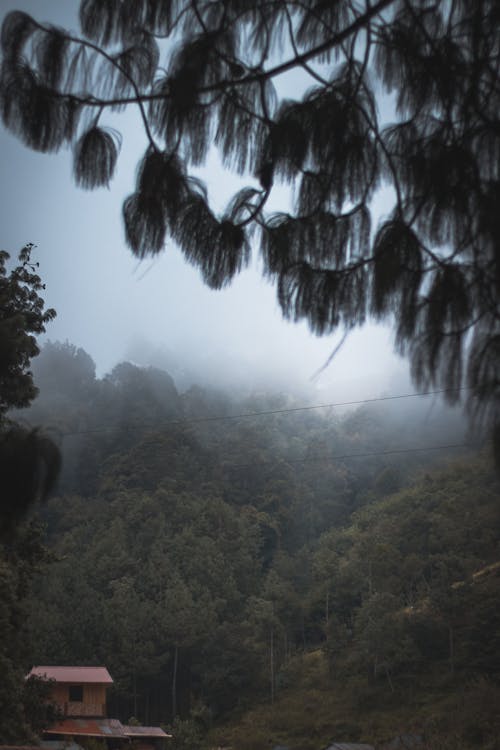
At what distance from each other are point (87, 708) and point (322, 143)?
19.2 metres

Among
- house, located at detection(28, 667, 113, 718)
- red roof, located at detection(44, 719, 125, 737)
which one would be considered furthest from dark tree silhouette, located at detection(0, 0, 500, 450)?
house, located at detection(28, 667, 113, 718)

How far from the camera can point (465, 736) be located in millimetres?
19625

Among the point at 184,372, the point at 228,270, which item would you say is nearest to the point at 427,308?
the point at 228,270

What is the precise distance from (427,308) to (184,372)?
68461mm

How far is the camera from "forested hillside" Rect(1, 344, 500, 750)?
24531 mm

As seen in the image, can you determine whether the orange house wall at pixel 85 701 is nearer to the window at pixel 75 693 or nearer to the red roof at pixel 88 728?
the window at pixel 75 693

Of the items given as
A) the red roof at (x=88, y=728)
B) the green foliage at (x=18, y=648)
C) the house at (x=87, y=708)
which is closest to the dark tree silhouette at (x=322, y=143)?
the green foliage at (x=18, y=648)

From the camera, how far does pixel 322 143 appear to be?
76.6 inches

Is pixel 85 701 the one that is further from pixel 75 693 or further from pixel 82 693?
pixel 75 693

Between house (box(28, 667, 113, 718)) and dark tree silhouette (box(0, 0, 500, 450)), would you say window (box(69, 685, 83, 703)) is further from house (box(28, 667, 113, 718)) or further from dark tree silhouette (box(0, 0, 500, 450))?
dark tree silhouette (box(0, 0, 500, 450))

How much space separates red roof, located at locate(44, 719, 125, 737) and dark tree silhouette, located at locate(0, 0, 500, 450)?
17177 millimetres

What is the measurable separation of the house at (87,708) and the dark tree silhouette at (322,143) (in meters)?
17.6

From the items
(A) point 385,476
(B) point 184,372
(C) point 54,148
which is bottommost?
(A) point 385,476

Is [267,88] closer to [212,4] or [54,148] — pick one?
[212,4]
